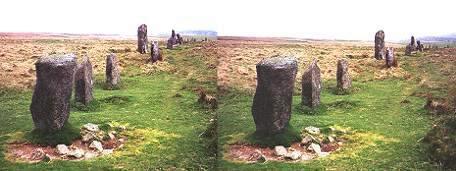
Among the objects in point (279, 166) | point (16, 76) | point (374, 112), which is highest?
point (16, 76)

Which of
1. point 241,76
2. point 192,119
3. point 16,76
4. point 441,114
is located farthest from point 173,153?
point 441,114

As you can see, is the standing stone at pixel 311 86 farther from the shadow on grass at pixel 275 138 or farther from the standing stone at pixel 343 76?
the shadow on grass at pixel 275 138

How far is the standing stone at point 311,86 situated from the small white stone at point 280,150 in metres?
2.95

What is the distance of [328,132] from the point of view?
555 inches

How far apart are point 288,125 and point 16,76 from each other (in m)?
7.93

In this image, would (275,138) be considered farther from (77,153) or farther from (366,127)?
(77,153)

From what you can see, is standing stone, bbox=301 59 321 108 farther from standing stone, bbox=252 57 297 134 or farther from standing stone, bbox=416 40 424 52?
standing stone, bbox=416 40 424 52

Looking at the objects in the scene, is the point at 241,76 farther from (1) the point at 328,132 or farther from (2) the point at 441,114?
(2) the point at 441,114

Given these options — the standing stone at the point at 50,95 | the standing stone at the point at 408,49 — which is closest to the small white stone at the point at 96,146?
the standing stone at the point at 50,95

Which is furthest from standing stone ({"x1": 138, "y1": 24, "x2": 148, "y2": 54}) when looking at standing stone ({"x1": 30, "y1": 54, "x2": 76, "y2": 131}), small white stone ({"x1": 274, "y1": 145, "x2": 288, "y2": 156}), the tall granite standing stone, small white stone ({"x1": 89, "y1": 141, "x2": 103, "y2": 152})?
the tall granite standing stone

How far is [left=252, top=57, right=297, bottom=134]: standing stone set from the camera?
1455 centimetres

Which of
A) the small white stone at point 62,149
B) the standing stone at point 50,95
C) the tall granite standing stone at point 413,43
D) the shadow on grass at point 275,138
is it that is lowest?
the small white stone at point 62,149

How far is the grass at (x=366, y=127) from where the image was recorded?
13.0 metres

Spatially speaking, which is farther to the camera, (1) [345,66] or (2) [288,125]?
(1) [345,66]
